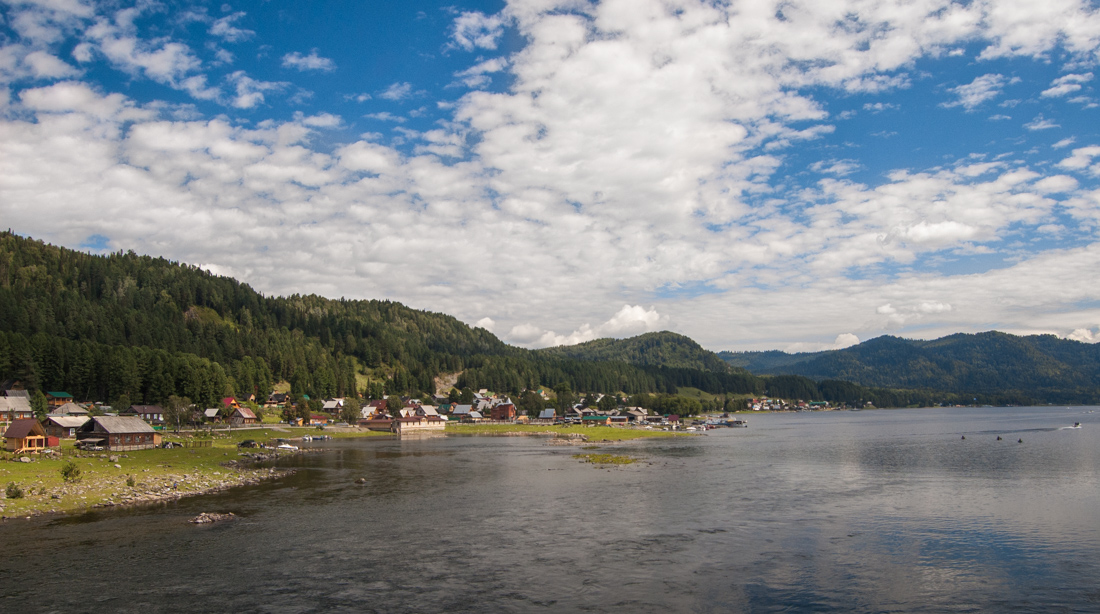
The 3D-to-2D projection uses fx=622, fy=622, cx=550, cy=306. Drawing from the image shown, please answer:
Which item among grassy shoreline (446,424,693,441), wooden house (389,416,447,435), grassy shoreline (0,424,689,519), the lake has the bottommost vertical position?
grassy shoreline (446,424,693,441)

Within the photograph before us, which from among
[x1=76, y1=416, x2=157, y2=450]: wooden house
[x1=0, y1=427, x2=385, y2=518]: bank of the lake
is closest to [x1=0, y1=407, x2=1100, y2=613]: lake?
[x1=0, y1=427, x2=385, y2=518]: bank of the lake

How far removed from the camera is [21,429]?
217 ft

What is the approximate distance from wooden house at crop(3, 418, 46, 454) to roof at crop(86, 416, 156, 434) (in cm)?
749

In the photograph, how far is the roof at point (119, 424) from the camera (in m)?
75.6

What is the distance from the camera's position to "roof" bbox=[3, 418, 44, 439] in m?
65.7

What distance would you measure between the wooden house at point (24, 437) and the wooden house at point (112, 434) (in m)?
7.50

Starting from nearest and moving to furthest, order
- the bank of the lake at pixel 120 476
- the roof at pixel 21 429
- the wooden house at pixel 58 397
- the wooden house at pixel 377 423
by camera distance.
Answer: the bank of the lake at pixel 120 476 → the roof at pixel 21 429 → the wooden house at pixel 58 397 → the wooden house at pixel 377 423

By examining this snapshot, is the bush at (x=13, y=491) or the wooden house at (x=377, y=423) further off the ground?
the bush at (x=13, y=491)

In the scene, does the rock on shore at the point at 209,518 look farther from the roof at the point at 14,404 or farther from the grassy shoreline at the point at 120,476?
Result: the roof at the point at 14,404

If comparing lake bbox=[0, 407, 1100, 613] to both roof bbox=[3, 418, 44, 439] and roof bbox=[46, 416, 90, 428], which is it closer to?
roof bbox=[3, 418, 44, 439]

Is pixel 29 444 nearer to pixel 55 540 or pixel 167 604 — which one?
pixel 55 540

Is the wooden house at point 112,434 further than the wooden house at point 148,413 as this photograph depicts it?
No

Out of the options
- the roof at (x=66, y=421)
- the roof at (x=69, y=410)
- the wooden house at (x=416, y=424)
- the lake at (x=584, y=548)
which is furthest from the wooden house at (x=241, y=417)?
the lake at (x=584, y=548)

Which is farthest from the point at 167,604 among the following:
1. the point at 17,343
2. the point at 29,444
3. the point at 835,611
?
the point at 17,343
